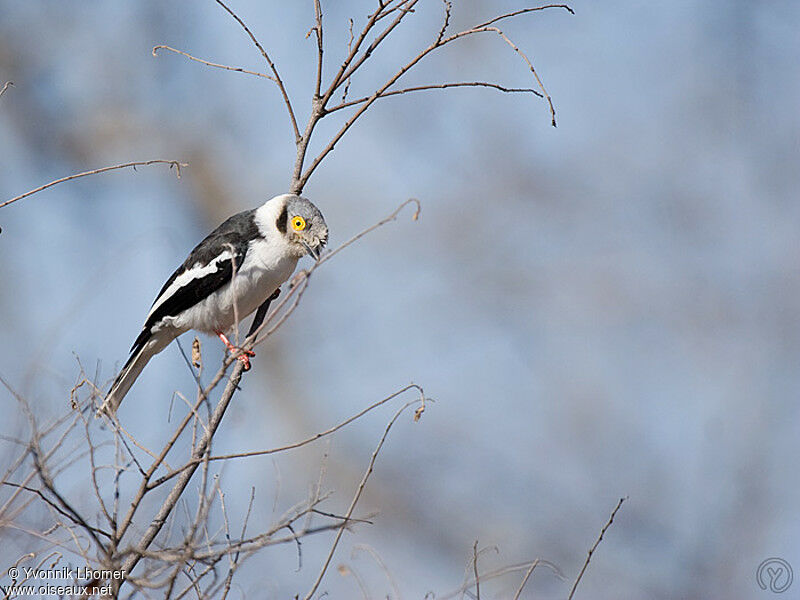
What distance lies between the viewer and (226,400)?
3703 millimetres

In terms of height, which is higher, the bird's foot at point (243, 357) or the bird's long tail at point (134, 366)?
the bird's long tail at point (134, 366)

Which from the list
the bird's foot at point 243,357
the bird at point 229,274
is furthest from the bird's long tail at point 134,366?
the bird's foot at point 243,357

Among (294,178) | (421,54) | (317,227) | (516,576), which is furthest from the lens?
(516,576)

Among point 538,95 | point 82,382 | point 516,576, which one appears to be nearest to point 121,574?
point 82,382

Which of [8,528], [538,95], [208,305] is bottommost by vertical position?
[8,528]

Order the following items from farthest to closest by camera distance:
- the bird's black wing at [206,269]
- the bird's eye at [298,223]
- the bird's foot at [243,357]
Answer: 1. the bird's black wing at [206,269]
2. the bird's eye at [298,223]
3. the bird's foot at [243,357]

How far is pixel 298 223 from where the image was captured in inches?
206

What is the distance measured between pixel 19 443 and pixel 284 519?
771mm

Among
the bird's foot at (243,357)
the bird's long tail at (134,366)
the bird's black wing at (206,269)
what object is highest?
the bird's black wing at (206,269)

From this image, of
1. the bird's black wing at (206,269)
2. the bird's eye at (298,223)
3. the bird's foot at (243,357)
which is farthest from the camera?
the bird's black wing at (206,269)

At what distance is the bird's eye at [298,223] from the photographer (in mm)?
5215

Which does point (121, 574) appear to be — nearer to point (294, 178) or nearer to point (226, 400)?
point (226, 400)

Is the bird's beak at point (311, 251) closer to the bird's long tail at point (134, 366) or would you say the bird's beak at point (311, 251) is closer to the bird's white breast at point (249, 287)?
the bird's white breast at point (249, 287)

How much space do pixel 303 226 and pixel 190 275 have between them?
84 cm
